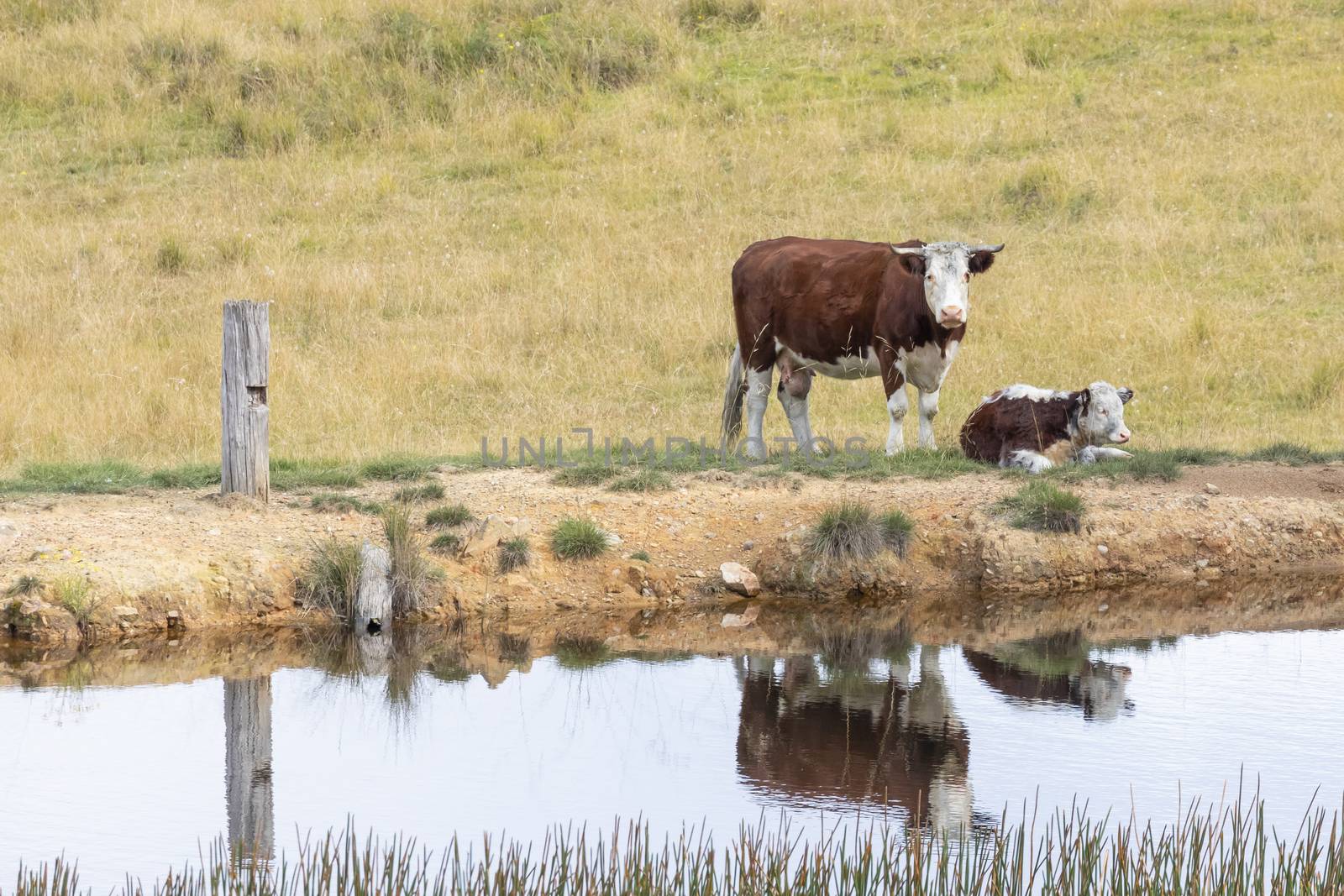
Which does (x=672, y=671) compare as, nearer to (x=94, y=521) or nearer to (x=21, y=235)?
(x=94, y=521)

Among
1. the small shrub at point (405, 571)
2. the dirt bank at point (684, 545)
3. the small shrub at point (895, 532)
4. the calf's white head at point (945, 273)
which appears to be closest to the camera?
the dirt bank at point (684, 545)

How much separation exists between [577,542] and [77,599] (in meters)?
3.03

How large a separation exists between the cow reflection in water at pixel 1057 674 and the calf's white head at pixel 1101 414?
9.94 ft

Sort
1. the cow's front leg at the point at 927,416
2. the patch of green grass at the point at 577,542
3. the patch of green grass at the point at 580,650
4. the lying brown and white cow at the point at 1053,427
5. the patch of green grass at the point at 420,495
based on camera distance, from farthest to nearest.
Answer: the cow's front leg at the point at 927,416
the lying brown and white cow at the point at 1053,427
the patch of green grass at the point at 420,495
the patch of green grass at the point at 577,542
the patch of green grass at the point at 580,650

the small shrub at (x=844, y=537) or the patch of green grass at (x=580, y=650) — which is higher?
the small shrub at (x=844, y=537)

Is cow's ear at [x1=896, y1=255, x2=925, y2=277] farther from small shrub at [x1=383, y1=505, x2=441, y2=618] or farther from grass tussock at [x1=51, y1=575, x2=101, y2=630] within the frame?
grass tussock at [x1=51, y1=575, x2=101, y2=630]

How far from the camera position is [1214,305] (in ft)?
56.2

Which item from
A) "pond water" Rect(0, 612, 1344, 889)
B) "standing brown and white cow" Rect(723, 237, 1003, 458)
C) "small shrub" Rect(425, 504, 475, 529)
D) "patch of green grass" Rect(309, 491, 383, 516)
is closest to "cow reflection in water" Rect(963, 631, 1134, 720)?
"pond water" Rect(0, 612, 1344, 889)

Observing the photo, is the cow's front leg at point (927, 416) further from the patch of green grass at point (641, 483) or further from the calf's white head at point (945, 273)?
the patch of green grass at point (641, 483)

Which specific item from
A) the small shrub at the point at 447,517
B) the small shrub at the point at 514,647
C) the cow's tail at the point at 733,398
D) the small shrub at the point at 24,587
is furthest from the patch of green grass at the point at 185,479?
the cow's tail at the point at 733,398

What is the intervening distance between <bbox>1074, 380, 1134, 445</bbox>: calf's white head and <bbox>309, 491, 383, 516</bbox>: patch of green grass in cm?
528

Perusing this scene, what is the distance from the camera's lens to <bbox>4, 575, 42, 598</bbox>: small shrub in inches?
397

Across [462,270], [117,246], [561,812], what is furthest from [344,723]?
[117,246]

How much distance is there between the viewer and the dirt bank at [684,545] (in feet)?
34.3
